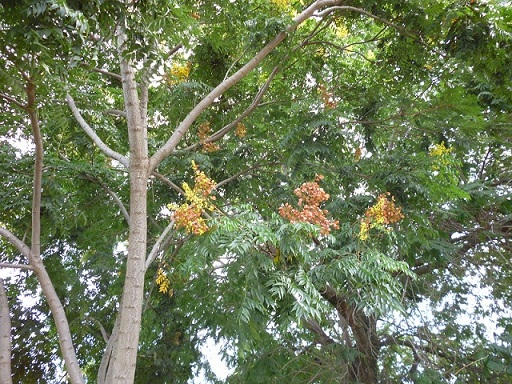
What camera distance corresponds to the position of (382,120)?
4.38 metres

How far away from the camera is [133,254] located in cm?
311

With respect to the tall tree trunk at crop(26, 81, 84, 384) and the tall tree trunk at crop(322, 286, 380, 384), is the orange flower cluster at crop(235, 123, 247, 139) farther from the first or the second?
the tall tree trunk at crop(322, 286, 380, 384)

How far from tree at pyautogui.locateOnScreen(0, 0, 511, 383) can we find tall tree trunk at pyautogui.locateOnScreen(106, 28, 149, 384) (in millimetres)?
11

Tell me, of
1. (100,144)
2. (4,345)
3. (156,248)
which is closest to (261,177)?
(156,248)

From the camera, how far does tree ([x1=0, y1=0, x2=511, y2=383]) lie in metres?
3.02

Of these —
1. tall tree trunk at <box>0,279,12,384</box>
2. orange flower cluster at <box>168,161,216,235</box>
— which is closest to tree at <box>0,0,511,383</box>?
orange flower cluster at <box>168,161,216,235</box>

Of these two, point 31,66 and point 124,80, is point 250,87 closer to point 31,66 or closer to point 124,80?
point 124,80

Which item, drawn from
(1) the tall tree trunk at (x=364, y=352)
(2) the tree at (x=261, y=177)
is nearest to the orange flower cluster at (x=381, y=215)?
(2) the tree at (x=261, y=177)

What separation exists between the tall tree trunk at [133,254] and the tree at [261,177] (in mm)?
11

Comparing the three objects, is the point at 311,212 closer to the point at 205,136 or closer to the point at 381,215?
the point at 381,215

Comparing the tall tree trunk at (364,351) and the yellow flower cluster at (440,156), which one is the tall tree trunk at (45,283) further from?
the tall tree trunk at (364,351)

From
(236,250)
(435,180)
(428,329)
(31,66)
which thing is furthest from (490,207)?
(31,66)

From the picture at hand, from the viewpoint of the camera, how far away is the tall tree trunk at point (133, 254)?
9.42 feet

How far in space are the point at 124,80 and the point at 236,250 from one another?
1413 mm
